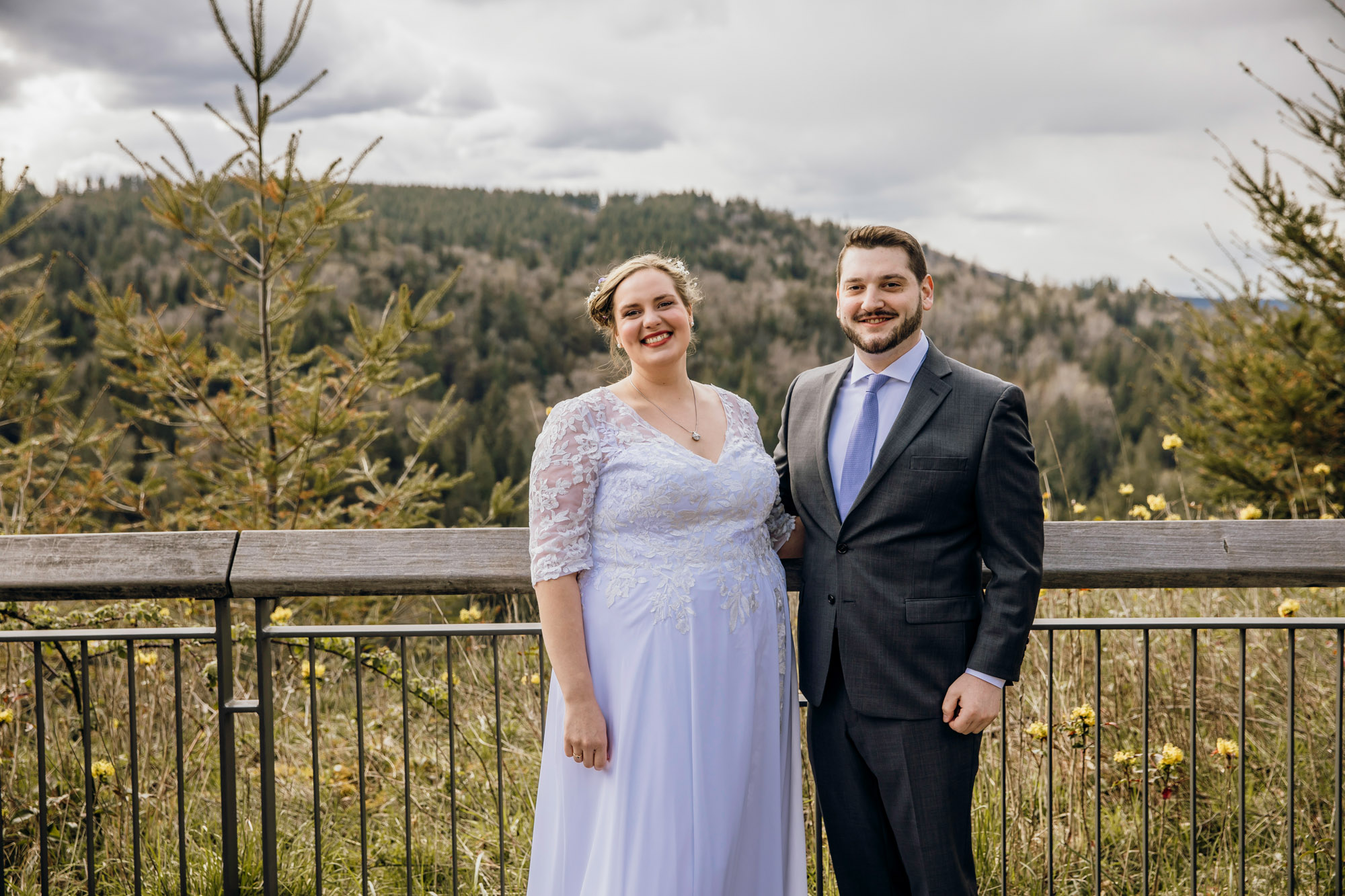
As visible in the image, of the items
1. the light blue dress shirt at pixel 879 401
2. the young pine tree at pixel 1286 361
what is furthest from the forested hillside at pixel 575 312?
the light blue dress shirt at pixel 879 401

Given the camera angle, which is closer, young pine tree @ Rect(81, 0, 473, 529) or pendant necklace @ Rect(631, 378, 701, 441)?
pendant necklace @ Rect(631, 378, 701, 441)

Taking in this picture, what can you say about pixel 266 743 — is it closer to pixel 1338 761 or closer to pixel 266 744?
pixel 266 744

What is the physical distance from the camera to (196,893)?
2975 mm

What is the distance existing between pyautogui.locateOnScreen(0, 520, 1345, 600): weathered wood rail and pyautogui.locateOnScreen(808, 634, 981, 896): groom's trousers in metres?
0.53

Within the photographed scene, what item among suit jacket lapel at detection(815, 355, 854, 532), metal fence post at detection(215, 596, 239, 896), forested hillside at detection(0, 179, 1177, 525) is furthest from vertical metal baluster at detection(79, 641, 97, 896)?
forested hillside at detection(0, 179, 1177, 525)

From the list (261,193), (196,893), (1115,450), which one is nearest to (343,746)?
(196,893)

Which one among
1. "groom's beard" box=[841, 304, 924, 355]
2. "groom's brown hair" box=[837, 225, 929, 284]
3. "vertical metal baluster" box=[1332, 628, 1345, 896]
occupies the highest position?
"groom's brown hair" box=[837, 225, 929, 284]

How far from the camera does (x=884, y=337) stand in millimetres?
2129

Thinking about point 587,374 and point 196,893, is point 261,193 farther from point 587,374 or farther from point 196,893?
point 587,374

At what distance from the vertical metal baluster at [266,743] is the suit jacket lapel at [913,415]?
141 centimetres

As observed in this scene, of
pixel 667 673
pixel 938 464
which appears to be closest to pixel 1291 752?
pixel 938 464

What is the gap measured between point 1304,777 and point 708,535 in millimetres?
2904

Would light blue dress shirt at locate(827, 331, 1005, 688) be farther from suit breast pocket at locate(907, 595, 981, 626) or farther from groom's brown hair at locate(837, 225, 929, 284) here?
suit breast pocket at locate(907, 595, 981, 626)

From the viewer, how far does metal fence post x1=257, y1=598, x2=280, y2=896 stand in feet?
6.96
